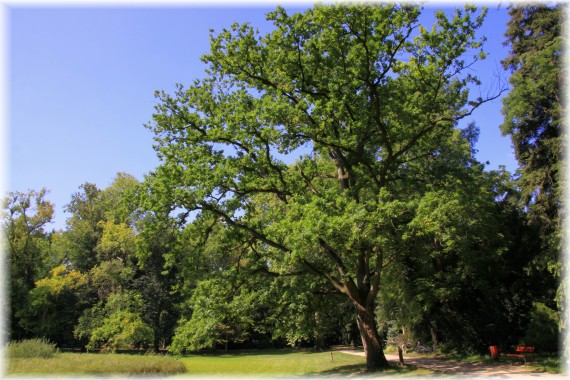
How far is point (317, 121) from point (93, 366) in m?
16.5

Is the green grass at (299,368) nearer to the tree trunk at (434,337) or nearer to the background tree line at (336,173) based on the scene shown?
the background tree line at (336,173)

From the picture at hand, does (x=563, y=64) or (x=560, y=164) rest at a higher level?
(x=563, y=64)

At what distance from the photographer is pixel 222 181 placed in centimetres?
1590

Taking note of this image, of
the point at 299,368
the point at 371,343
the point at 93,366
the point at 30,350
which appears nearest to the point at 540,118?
the point at 371,343

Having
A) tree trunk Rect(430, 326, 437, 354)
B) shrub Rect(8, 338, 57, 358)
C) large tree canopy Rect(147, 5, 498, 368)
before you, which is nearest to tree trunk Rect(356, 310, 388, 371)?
large tree canopy Rect(147, 5, 498, 368)

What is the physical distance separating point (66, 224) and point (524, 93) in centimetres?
5170

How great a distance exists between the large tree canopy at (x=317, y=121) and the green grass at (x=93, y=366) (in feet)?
29.2

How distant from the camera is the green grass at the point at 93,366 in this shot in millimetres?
17034

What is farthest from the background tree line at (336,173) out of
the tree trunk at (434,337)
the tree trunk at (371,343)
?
the tree trunk at (434,337)

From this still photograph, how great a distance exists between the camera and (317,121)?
1577 centimetres

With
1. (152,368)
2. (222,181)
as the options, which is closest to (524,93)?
(222,181)

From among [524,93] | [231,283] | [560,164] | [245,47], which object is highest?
[245,47]

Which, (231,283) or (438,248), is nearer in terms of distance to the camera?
(231,283)

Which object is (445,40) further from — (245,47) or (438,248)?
(438,248)
